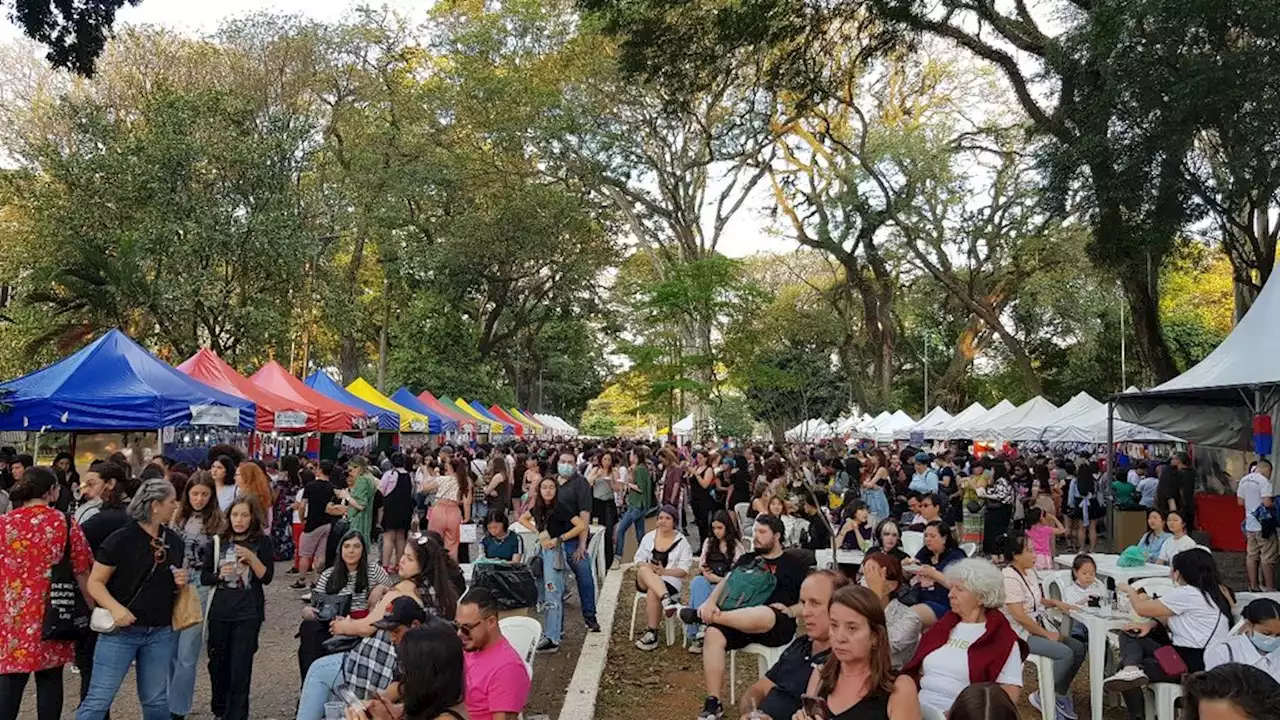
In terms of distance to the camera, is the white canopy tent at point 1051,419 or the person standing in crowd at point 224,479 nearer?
the person standing in crowd at point 224,479

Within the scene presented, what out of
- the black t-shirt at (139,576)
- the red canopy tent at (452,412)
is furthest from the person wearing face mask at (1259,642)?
the red canopy tent at (452,412)

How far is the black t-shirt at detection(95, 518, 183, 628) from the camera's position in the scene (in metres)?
4.39

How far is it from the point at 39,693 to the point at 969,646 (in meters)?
4.30

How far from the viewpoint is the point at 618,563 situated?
489 inches

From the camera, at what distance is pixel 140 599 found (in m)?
4.49

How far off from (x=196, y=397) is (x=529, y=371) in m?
35.6

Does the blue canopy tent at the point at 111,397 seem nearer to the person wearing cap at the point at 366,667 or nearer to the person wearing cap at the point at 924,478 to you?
the person wearing cap at the point at 366,667

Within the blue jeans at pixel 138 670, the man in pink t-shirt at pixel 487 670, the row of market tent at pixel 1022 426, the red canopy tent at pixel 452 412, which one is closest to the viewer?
the man in pink t-shirt at pixel 487 670

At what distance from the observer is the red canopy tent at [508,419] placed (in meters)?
36.2

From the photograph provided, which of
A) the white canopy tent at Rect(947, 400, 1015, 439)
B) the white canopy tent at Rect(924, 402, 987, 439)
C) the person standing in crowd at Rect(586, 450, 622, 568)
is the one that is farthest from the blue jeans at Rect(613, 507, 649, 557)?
the white canopy tent at Rect(924, 402, 987, 439)

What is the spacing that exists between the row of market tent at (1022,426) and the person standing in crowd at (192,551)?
12.5m

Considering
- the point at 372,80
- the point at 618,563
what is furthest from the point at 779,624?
the point at 372,80

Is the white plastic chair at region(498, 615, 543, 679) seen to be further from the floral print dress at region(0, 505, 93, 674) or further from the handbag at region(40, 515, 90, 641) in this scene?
the floral print dress at region(0, 505, 93, 674)

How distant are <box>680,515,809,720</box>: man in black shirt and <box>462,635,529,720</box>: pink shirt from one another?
168cm
